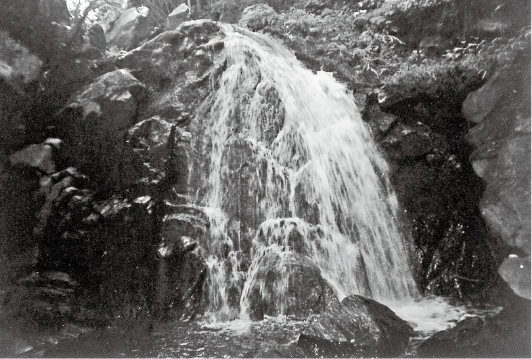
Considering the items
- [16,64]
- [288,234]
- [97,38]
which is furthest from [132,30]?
[288,234]

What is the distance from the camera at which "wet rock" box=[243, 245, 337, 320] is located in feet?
13.1

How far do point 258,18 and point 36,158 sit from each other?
16.3ft

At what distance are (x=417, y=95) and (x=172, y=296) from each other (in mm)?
4164

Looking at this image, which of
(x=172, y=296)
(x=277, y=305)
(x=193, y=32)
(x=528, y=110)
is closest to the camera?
(x=277, y=305)

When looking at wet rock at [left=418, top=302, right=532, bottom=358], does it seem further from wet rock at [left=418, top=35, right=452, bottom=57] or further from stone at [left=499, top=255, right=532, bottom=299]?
wet rock at [left=418, top=35, right=452, bottom=57]

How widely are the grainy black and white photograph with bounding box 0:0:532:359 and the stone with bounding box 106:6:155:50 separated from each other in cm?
33

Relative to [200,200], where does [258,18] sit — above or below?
above

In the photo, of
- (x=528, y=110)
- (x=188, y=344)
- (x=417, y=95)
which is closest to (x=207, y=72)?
(x=417, y=95)

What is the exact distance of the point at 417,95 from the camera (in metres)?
5.64

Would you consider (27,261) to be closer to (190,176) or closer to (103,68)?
(190,176)

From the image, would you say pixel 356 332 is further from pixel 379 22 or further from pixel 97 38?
pixel 97 38

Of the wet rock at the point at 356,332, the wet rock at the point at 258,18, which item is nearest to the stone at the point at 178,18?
the wet rock at the point at 258,18

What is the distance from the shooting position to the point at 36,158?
16.1 feet

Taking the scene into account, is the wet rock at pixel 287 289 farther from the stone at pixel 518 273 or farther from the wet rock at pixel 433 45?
the wet rock at pixel 433 45
